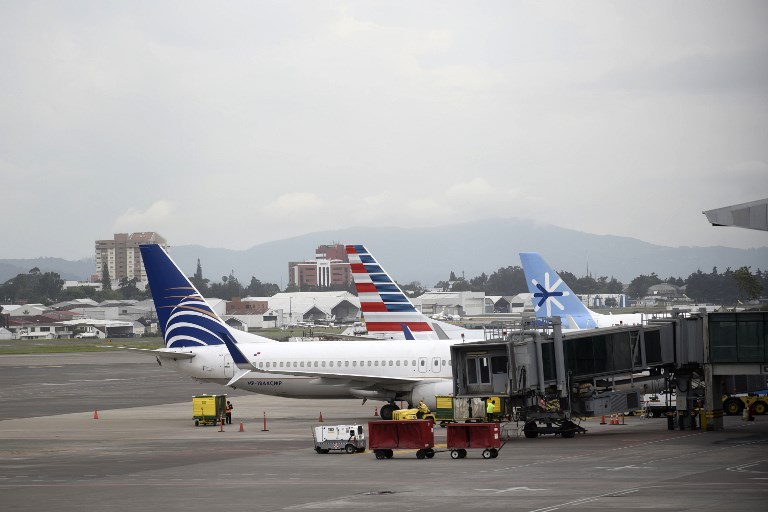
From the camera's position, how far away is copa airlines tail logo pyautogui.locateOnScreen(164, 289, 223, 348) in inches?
2514

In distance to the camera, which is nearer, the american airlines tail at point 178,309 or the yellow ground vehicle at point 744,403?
the yellow ground vehicle at point 744,403

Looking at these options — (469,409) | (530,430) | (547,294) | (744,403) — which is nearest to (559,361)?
(530,430)

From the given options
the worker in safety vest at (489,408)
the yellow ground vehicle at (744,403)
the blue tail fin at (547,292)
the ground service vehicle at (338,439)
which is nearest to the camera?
the ground service vehicle at (338,439)

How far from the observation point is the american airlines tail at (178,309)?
210 feet

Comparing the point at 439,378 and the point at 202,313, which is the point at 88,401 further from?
the point at 439,378

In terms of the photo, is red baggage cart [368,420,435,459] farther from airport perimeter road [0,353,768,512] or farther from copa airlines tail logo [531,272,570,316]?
copa airlines tail logo [531,272,570,316]

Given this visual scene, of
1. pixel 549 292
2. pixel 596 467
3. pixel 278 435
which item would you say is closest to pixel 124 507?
pixel 596 467

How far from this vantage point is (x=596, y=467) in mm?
37938

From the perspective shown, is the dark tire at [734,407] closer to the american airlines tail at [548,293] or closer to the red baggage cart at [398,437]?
the american airlines tail at [548,293]

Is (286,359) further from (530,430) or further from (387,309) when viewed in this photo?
(530,430)

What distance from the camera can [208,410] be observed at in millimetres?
59406

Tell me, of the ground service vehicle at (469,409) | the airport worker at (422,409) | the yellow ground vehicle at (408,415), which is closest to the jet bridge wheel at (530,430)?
the ground service vehicle at (469,409)

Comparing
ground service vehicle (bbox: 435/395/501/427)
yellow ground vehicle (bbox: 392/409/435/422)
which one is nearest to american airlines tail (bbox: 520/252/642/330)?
yellow ground vehicle (bbox: 392/409/435/422)

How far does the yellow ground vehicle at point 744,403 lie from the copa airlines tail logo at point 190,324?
27131mm
